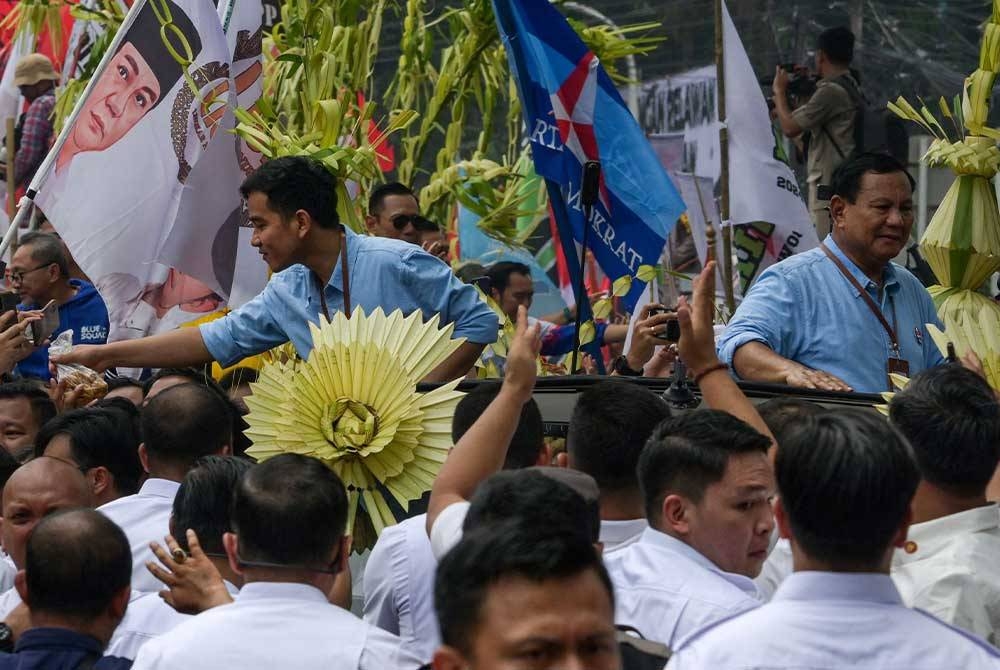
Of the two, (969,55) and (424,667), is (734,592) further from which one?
(969,55)

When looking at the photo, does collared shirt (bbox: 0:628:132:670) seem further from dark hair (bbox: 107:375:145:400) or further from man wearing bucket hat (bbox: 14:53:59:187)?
man wearing bucket hat (bbox: 14:53:59:187)

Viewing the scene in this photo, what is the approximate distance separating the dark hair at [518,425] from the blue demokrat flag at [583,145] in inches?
114

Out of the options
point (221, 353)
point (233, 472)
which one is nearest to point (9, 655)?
point (233, 472)

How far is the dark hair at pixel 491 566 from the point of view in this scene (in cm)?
245

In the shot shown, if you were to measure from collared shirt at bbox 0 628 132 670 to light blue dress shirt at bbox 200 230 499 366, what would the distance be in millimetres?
2285

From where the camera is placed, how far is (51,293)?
7.73m

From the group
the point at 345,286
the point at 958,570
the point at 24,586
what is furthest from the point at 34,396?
the point at 958,570

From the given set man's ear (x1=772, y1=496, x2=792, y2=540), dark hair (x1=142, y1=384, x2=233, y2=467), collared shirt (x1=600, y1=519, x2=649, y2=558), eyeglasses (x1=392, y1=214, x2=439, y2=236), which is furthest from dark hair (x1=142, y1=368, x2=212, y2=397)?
man's ear (x1=772, y1=496, x2=792, y2=540)

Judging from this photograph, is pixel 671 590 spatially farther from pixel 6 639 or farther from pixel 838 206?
pixel 838 206

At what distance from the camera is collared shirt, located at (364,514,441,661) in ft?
12.6

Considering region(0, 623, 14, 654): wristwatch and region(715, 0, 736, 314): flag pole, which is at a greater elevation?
region(715, 0, 736, 314): flag pole

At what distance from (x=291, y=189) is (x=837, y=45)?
4.57 meters

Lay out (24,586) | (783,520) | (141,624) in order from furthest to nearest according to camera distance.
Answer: (141,624) → (24,586) → (783,520)

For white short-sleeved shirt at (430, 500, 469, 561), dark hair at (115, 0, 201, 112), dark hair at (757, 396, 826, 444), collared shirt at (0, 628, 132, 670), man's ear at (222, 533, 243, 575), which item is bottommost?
collared shirt at (0, 628, 132, 670)
